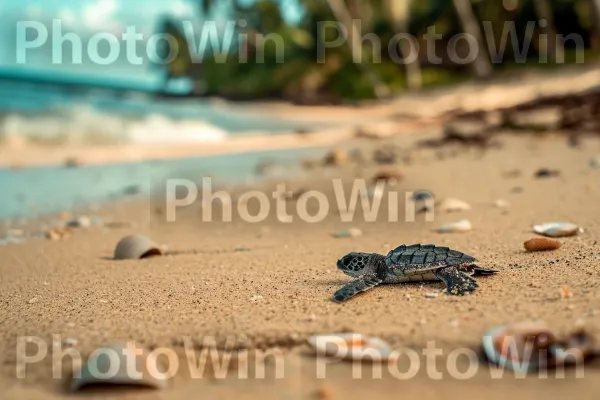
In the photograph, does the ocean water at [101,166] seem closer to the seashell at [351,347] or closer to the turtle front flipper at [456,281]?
the turtle front flipper at [456,281]

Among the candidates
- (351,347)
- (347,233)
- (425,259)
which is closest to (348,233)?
(347,233)

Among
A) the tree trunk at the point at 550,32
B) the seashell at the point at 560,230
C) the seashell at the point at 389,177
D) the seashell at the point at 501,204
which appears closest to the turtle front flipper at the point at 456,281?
the seashell at the point at 560,230

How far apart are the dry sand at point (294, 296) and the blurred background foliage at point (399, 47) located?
76.4 feet

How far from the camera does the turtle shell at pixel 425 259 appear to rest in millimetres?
3113

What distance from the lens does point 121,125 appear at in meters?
15.4

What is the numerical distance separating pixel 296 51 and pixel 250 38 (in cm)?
955

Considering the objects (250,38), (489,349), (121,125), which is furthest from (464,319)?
(250,38)

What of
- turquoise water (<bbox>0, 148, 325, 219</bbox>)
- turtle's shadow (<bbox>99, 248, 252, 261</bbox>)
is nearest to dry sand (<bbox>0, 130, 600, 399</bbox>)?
turtle's shadow (<bbox>99, 248, 252, 261</bbox>)

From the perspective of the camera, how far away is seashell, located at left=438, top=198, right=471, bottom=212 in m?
5.43

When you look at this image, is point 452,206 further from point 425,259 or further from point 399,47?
point 399,47

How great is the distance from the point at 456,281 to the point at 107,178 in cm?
701

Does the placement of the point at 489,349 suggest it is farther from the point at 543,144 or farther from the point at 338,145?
the point at 338,145

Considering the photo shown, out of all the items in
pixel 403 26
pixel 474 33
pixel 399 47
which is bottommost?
pixel 474 33

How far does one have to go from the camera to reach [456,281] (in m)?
3.00
